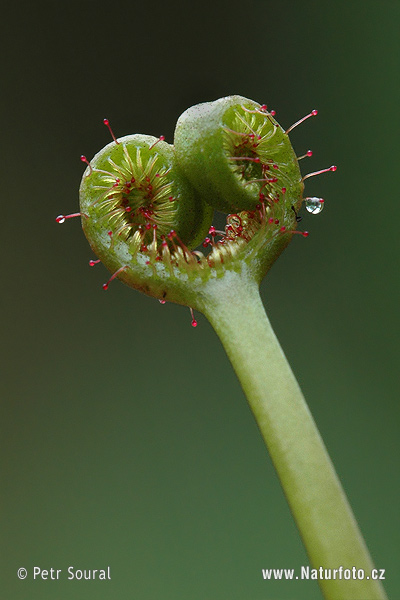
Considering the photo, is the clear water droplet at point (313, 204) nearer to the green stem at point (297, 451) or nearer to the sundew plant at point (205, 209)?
the sundew plant at point (205, 209)

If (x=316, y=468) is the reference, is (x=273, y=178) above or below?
above

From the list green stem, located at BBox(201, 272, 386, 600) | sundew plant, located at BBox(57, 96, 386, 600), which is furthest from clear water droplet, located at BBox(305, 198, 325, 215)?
green stem, located at BBox(201, 272, 386, 600)

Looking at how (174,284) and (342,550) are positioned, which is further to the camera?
(174,284)

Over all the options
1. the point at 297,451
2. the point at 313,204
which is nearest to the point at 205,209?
the point at 313,204

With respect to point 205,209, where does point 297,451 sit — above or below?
below

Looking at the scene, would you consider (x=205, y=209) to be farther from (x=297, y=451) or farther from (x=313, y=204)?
(x=297, y=451)

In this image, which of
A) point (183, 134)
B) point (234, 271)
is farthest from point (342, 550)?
point (183, 134)

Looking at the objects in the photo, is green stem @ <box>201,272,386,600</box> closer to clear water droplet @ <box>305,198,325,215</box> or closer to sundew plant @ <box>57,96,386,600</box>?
sundew plant @ <box>57,96,386,600</box>

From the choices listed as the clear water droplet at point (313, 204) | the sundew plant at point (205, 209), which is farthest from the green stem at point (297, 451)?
the clear water droplet at point (313, 204)

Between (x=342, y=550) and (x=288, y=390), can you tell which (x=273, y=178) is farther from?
(x=342, y=550)
